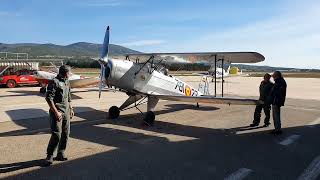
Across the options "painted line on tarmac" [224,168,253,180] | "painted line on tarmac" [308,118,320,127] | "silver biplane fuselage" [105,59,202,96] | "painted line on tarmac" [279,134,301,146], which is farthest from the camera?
"painted line on tarmac" [308,118,320,127]

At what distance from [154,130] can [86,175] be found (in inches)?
178

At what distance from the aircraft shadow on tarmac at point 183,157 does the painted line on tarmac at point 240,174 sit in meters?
0.11

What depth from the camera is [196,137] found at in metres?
9.09

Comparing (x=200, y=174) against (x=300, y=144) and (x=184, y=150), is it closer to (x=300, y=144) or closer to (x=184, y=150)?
(x=184, y=150)

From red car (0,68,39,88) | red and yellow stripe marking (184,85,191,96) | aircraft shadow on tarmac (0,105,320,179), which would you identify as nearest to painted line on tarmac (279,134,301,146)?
aircraft shadow on tarmac (0,105,320,179)

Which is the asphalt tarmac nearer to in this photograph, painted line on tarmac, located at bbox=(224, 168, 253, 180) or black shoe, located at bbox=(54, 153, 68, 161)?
painted line on tarmac, located at bbox=(224, 168, 253, 180)

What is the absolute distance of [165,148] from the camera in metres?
7.79

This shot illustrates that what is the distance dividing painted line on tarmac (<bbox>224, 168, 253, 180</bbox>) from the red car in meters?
24.2

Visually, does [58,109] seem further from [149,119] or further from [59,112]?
[149,119]

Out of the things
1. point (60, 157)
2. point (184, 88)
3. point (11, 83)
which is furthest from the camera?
point (11, 83)

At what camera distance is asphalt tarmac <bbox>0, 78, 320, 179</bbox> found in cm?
593

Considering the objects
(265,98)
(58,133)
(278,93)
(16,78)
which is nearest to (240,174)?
(58,133)

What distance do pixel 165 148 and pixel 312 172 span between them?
3.16m

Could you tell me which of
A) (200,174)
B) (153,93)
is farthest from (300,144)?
(153,93)
